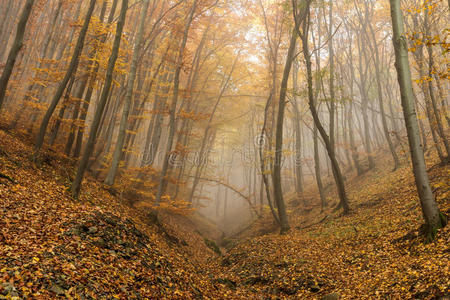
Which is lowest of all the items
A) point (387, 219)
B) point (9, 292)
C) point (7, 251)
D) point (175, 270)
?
point (175, 270)

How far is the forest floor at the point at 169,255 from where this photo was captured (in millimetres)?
4050

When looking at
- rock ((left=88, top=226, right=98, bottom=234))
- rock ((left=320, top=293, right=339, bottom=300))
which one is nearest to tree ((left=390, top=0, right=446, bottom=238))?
rock ((left=320, top=293, right=339, bottom=300))

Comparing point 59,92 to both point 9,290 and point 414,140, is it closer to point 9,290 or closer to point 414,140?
point 9,290

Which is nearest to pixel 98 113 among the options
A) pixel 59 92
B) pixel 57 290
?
pixel 59 92

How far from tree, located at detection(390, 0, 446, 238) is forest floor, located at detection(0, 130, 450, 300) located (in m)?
0.35

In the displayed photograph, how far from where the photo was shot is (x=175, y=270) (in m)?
6.51

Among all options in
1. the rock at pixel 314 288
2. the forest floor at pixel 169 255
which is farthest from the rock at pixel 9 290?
the rock at pixel 314 288

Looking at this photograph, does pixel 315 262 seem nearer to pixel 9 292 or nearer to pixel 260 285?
pixel 260 285

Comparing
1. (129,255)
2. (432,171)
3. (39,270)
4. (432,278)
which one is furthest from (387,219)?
(39,270)

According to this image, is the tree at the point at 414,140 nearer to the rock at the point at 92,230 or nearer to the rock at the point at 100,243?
the rock at the point at 100,243

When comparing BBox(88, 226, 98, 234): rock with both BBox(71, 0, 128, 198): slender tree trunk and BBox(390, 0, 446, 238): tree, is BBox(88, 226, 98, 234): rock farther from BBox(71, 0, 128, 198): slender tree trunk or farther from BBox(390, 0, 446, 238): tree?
BBox(390, 0, 446, 238): tree

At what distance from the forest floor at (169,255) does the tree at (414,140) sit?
13.9 inches

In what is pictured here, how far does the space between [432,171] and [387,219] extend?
3658 millimetres

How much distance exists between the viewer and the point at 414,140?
6062mm
